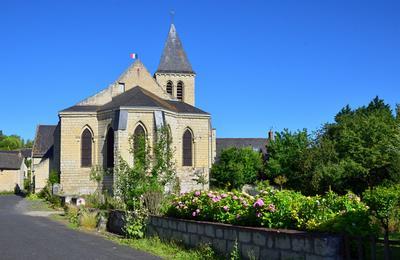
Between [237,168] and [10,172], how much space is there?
113 feet

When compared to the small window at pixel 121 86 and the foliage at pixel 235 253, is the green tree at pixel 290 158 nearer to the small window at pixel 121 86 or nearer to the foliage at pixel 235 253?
the small window at pixel 121 86

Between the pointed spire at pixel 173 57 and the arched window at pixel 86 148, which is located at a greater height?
the pointed spire at pixel 173 57

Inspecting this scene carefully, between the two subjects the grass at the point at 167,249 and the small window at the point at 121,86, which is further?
the small window at the point at 121,86

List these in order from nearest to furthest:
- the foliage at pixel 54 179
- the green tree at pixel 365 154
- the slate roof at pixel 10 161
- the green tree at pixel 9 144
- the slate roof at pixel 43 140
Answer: the green tree at pixel 365 154 → the foliage at pixel 54 179 → the slate roof at pixel 43 140 → the slate roof at pixel 10 161 → the green tree at pixel 9 144

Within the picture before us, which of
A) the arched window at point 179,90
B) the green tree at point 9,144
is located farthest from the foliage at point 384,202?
the green tree at point 9,144

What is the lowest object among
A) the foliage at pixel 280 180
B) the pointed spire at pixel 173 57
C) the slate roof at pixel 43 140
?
the foliage at pixel 280 180

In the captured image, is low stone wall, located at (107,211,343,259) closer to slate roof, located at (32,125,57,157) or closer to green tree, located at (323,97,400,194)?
green tree, located at (323,97,400,194)

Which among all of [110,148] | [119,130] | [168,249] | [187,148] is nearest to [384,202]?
[168,249]

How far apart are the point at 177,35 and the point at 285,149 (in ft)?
53.6

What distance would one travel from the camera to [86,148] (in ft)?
116

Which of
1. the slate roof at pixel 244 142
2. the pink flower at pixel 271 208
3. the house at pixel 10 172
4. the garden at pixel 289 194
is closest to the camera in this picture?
the garden at pixel 289 194

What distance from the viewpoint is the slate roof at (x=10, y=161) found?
200 feet

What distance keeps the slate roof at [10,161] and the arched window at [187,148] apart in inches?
1340

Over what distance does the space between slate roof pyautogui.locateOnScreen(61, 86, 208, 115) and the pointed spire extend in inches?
305
